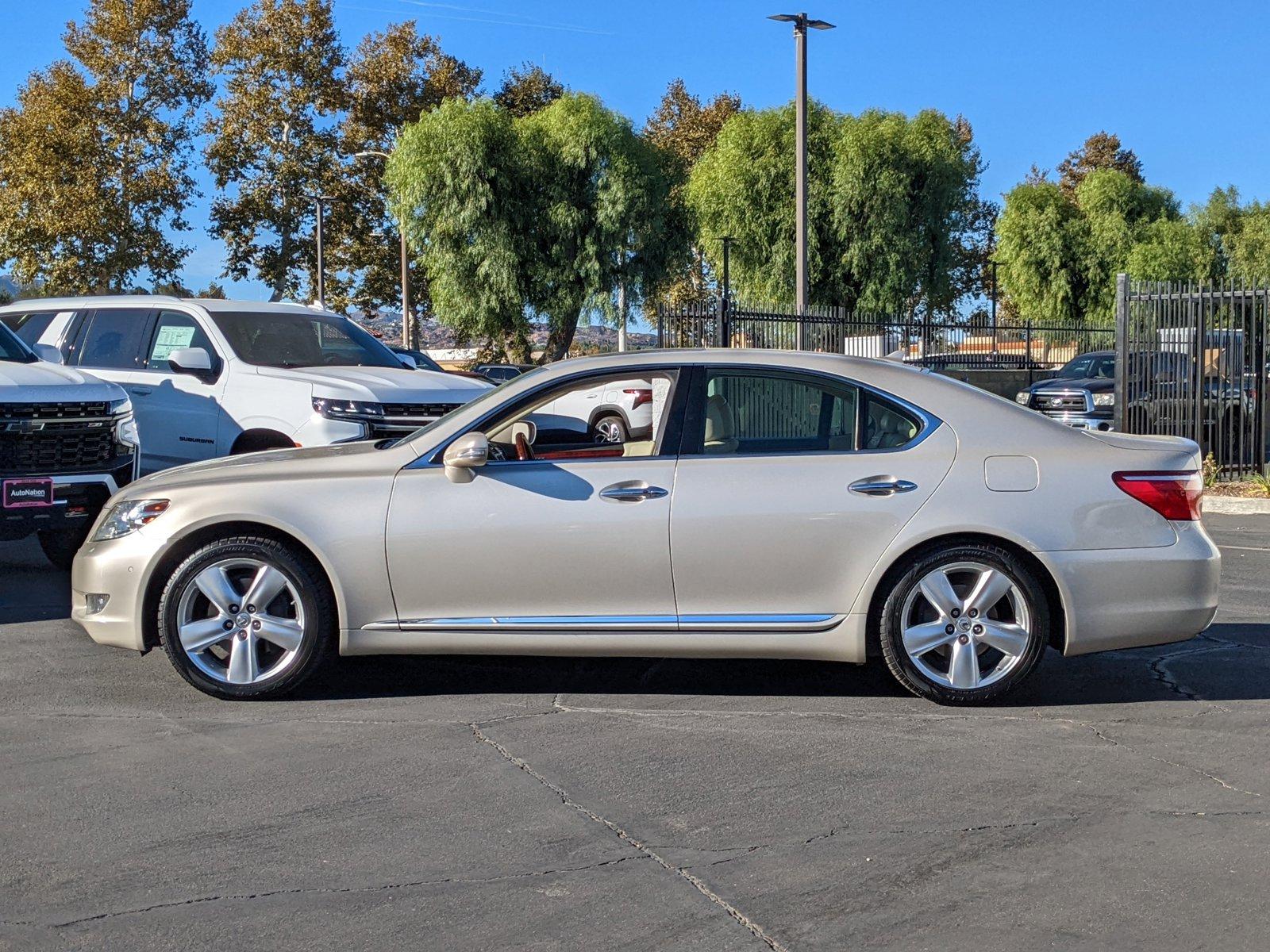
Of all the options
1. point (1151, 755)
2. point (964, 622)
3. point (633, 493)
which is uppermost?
point (633, 493)

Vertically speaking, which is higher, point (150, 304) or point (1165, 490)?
point (150, 304)

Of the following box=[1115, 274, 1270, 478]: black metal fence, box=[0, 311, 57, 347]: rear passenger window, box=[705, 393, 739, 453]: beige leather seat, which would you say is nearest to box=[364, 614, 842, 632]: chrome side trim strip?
box=[705, 393, 739, 453]: beige leather seat

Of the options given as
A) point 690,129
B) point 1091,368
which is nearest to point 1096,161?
point 690,129

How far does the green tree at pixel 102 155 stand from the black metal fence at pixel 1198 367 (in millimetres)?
40847

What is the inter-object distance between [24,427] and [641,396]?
A: 5038 mm

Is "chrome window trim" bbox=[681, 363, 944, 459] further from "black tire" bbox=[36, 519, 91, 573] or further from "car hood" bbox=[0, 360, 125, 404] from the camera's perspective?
"black tire" bbox=[36, 519, 91, 573]

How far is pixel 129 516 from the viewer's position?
6547 millimetres

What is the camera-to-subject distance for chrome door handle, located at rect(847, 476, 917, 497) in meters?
6.14

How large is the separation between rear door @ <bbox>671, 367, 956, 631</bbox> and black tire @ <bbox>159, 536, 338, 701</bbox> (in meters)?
1.52

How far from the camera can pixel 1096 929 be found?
385 cm

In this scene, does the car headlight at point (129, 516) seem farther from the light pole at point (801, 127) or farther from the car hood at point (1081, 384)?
the car hood at point (1081, 384)

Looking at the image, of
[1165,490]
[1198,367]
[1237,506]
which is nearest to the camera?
[1165,490]

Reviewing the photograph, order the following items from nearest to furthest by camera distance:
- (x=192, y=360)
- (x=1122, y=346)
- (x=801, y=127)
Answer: (x=192, y=360)
(x=1122, y=346)
(x=801, y=127)

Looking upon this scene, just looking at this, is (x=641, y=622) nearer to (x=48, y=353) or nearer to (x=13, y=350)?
(x=13, y=350)
